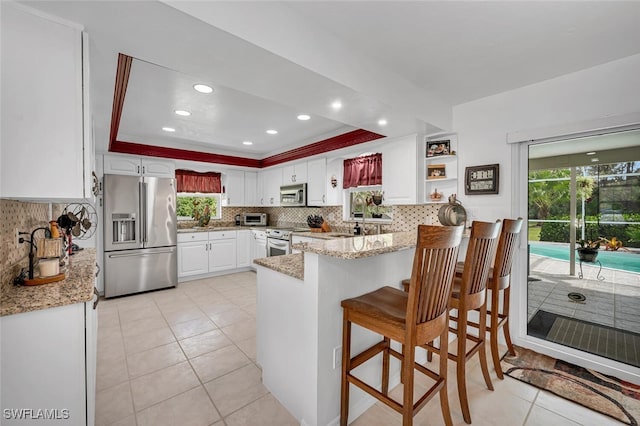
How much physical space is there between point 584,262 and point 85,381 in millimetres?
3730

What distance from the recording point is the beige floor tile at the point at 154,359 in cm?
226

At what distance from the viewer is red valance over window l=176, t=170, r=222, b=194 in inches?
205

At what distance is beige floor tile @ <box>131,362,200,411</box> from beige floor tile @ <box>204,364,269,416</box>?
183 mm

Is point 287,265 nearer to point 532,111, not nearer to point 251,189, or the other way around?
point 532,111

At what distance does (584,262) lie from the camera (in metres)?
2.49

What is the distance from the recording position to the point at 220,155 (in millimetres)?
5203

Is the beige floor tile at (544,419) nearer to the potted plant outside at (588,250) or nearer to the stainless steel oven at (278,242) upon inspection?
the potted plant outside at (588,250)

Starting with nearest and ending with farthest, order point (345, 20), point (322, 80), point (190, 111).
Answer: point (345, 20)
point (322, 80)
point (190, 111)

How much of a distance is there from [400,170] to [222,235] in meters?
3.54

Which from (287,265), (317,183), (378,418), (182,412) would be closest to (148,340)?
(182,412)

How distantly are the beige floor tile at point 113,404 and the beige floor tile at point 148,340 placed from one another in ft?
1.88

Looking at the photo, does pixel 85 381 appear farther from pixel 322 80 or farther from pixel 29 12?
pixel 322 80

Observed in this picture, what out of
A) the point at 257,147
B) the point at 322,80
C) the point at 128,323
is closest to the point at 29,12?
the point at 322,80

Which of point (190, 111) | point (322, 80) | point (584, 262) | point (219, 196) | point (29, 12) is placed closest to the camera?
point (29, 12)
